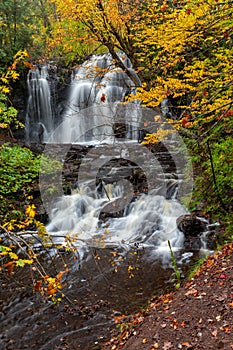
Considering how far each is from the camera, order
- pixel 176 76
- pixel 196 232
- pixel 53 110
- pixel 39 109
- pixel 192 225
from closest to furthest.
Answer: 1. pixel 196 232
2. pixel 192 225
3. pixel 176 76
4. pixel 39 109
5. pixel 53 110

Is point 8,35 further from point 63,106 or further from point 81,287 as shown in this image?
point 81,287

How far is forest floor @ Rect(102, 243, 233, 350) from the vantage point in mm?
3418

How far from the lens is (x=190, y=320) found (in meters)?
3.74

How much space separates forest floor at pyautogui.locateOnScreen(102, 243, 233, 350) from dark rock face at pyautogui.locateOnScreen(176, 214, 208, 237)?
9.01 feet

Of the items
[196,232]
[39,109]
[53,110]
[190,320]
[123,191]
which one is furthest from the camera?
[53,110]

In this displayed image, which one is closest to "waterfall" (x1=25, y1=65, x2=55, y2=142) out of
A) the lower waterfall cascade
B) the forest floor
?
the lower waterfall cascade

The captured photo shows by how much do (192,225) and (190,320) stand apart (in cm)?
428

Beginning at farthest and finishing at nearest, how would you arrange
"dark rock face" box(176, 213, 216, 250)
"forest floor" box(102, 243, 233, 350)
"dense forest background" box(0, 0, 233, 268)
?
"dark rock face" box(176, 213, 216, 250) < "dense forest background" box(0, 0, 233, 268) < "forest floor" box(102, 243, 233, 350)

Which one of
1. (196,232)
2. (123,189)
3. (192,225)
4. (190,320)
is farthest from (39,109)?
(190,320)

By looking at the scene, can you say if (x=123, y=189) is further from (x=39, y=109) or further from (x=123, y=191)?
(x=39, y=109)

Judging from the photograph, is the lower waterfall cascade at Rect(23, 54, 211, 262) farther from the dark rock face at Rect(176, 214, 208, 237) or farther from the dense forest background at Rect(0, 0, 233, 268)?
the dense forest background at Rect(0, 0, 233, 268)

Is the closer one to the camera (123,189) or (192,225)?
(192,225)

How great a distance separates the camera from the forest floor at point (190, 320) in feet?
11.2

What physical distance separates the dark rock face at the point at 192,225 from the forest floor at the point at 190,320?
2.75 metres
